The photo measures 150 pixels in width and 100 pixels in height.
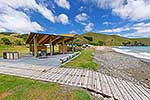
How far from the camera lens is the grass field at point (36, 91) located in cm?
478

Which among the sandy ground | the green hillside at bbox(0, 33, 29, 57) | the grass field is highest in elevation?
the green hillside at bbox(0, 33, 29, 57)

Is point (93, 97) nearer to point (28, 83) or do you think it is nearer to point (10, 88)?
point (28, 83)

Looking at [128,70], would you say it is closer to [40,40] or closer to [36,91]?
[36,91]

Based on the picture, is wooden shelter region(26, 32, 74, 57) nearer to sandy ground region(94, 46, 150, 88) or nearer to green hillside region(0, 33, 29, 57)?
green hillside region(0, 33, 29, 57)

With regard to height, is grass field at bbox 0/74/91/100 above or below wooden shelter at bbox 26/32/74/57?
below

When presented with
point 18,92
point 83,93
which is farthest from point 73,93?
point 18,92

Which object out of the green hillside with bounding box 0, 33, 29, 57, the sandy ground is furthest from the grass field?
the green hillside with bounding box 0, 33, 29, 57

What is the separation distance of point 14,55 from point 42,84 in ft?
31.5

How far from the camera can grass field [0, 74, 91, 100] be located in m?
4.78

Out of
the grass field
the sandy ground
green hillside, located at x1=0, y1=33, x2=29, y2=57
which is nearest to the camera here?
the grass field

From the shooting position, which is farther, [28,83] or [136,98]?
[28,83]

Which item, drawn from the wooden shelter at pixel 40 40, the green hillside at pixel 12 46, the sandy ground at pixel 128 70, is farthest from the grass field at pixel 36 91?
the green hillside at pixel 12 46

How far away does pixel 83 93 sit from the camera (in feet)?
16.9

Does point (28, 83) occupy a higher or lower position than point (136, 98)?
higher
